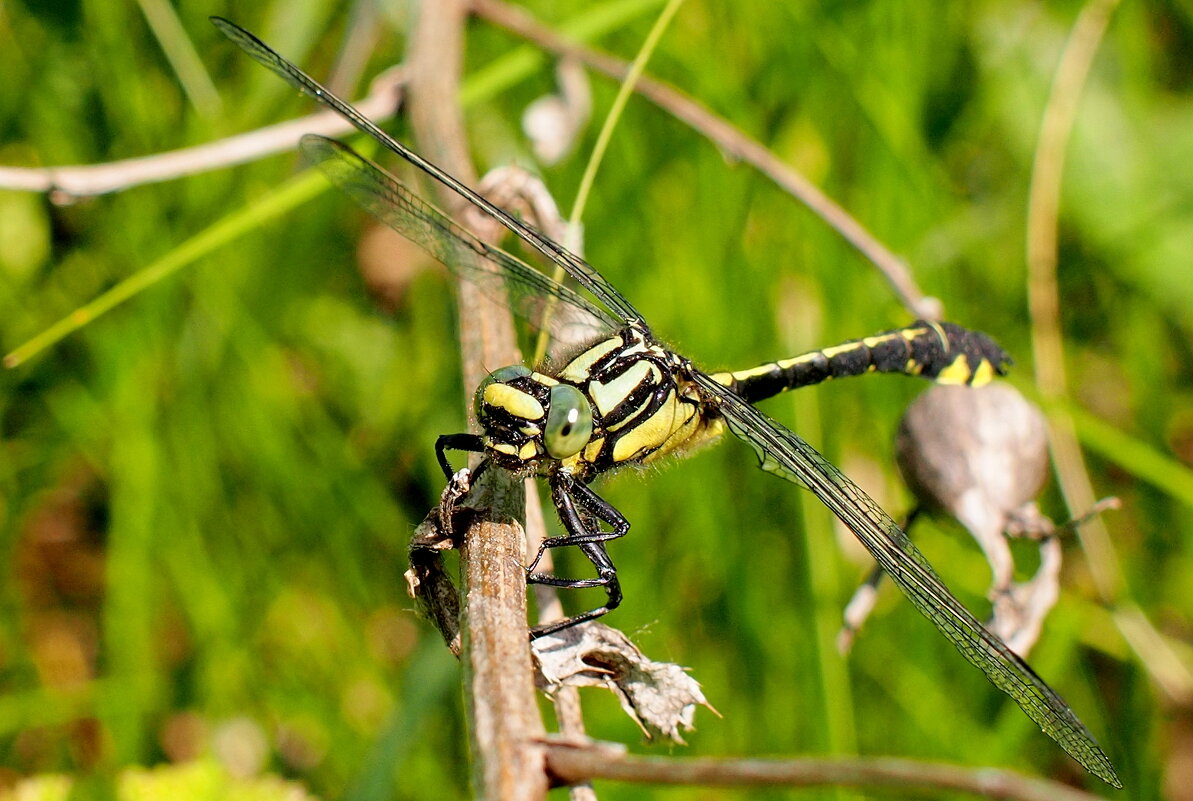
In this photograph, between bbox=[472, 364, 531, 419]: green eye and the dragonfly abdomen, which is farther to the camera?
the dragonfly abdomen

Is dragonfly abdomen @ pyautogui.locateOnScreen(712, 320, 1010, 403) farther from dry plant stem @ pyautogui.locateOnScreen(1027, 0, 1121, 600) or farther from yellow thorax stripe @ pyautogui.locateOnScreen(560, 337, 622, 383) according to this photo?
yellow thorax stripe @ pyautogui.locateOnScreen(560, 337, 622, 383)

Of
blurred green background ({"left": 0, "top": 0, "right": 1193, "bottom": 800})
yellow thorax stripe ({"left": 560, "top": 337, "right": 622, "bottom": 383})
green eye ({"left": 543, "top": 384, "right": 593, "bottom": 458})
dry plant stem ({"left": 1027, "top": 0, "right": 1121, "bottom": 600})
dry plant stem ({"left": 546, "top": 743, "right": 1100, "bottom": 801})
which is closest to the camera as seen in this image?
dry plant stem ({"left": 546, "top": 743, "right": 1100, "bottom": 801})

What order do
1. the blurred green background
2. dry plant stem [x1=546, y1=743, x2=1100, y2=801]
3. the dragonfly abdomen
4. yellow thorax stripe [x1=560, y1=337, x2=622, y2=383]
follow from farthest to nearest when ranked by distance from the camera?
the blurred green background
the dragonfly abdomen
yellow thorax stripe [x1=560, y1=337, x2=622, y2=383]
dry plant stem [x1=546, y1=743, x2=1100, y2=801]

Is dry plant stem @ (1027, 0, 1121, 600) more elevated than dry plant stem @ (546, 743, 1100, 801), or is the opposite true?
dry plant stem @ (1027, 0, 1121, 600)

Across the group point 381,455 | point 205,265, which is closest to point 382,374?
point 381,455

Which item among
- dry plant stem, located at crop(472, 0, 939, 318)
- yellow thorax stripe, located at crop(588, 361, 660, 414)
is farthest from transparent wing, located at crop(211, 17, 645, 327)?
dry plant stem, located at crop(472, 0, 939, 318)

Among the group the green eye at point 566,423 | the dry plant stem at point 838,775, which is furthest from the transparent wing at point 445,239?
the dry plant stem at point 838,775

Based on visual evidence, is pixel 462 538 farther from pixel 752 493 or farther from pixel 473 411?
pixel 752 493
